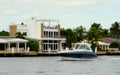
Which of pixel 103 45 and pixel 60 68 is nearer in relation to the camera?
pixel 60 68

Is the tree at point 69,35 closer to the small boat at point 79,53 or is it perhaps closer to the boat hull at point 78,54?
the small boat at point 79,53

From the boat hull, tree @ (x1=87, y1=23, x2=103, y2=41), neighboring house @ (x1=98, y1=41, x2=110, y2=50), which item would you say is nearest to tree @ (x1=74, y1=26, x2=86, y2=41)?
tree @ (x1=87, y1=23, x2=103, y2=41)

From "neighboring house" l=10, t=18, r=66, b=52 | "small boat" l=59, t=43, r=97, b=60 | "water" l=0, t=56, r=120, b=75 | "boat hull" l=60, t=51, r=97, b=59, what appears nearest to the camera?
"water" l=0, t=56, r=120, b=75

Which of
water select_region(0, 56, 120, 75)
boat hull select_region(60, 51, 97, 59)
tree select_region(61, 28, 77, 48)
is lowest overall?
water select_region(0, 56, 120, 75)

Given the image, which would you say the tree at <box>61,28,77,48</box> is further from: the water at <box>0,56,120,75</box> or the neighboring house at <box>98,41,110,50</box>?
the water at <box>0,56,120,75</box>

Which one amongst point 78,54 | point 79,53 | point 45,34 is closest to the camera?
point 78,54

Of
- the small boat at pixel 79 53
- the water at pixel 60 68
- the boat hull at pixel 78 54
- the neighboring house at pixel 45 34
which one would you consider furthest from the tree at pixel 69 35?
the boat hull at pixel 78 54

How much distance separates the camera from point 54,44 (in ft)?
511

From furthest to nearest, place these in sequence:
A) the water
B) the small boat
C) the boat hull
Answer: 1. the small boat
2. the boat hull
3. the water

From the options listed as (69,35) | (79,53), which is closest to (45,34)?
(69,35)

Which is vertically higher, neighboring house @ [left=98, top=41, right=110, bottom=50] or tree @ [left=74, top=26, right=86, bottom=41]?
tree @ [left=74, top=26, right=86, bottom=41]

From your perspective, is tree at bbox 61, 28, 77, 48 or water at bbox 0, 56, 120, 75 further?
tree at bbox 61, 28, 77, 48

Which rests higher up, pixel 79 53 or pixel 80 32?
pixel 80 32

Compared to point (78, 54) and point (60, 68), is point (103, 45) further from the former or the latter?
point (60, 68)
